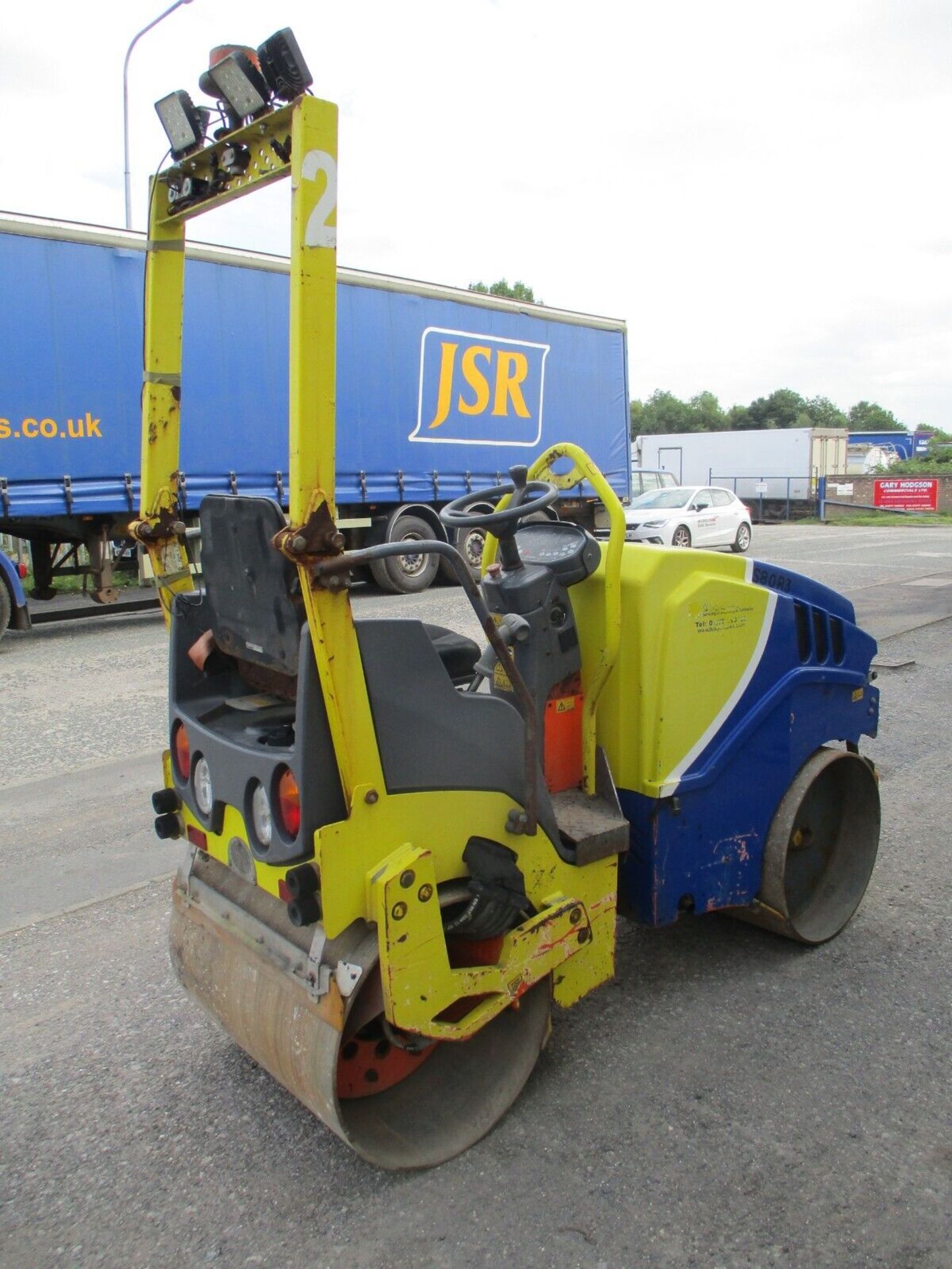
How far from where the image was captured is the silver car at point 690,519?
18766 mm

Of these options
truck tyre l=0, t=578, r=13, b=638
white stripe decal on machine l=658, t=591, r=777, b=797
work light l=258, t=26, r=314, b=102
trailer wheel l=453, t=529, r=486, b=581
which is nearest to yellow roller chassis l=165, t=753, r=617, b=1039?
white stripe decal on machine l=658, t=591, r=777, b=797

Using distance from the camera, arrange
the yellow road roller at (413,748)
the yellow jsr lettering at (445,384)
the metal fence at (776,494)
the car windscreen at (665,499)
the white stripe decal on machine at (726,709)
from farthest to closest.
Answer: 1. the metal fence at (776,494)
2. the car windscreen at (665,499)
3. the yellow jsr lettering at (445,384)
4. the white stripe decal on machine at (726,709)
5. the yellow road roller at (413,748)

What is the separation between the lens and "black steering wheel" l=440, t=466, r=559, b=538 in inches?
104

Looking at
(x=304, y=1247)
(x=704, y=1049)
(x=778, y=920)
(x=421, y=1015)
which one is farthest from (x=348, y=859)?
(x=778, y=920)

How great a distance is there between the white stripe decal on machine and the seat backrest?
1296 mm

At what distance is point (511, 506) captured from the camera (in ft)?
9.88

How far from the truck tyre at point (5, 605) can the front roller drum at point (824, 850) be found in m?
8.70

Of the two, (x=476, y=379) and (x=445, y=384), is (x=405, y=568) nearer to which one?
(x=445, y=384)

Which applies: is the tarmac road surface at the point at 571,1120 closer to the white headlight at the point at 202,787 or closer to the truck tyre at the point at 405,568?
the white headlight at the point at 202,787

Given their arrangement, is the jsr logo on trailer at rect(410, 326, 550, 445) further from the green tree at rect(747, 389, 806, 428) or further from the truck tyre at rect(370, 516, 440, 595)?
the green tree at rect(747, 389, 806, 428)

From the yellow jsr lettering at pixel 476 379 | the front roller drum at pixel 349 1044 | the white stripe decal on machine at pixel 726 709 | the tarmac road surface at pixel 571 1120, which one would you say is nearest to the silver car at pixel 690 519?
the yellow jsr lettering at pixel 476 379

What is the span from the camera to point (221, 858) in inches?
110

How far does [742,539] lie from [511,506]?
18867mm

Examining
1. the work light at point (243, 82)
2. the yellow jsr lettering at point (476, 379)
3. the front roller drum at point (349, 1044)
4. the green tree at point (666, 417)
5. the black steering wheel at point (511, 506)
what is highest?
the green tree at point (666, 417)
